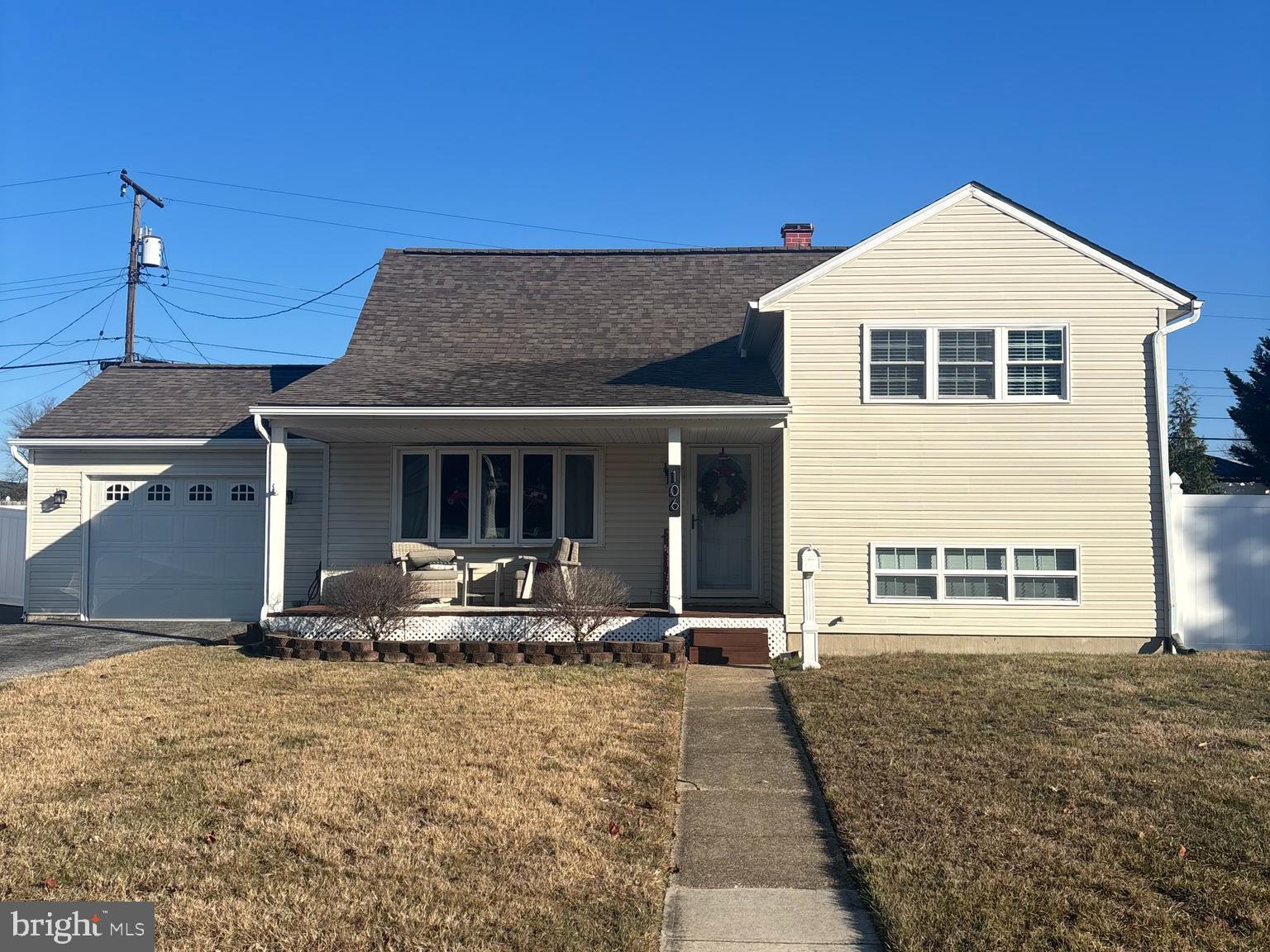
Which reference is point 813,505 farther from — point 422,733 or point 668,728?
point 422,733

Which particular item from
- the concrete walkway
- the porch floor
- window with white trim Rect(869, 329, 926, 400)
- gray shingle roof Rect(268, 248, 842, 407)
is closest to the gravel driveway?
the porch floor

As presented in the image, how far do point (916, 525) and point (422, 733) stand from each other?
6672 mm

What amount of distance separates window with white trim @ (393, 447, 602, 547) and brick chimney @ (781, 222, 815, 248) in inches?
246

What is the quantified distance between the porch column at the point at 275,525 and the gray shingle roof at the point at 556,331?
672 mm

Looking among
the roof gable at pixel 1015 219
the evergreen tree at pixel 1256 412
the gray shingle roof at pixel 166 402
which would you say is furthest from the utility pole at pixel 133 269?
the evergreen tree at pixel 1256 412

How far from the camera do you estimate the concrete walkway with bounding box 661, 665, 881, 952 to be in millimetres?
4121

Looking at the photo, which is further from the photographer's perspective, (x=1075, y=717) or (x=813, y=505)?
(x=813, y=505)

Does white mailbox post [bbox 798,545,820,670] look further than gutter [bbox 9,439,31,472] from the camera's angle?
No

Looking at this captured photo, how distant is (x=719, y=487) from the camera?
1348 centimetres

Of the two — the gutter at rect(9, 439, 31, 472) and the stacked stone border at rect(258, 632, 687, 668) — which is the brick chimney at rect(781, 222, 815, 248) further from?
the gutter at rect(9, 439, 31, 472)

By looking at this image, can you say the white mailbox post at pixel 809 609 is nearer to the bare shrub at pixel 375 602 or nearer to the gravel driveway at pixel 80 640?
the bare shrub at pixel 375 602

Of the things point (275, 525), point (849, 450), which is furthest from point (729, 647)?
point (275, 525)

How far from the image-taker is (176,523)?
48.0 feet

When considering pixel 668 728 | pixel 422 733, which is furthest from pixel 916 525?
pixel 422 733
